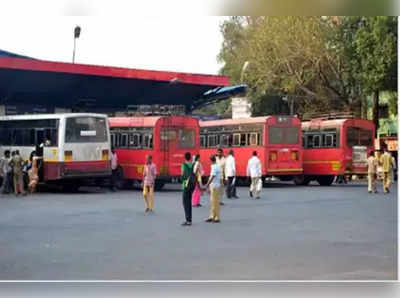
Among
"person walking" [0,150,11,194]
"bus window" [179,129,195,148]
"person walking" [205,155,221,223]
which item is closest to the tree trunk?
"bus window" [179,129,195,148]

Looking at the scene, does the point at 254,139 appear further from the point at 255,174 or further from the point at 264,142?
the point at 255,174

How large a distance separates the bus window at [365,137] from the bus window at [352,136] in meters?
0.18

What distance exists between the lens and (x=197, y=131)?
71.7ft

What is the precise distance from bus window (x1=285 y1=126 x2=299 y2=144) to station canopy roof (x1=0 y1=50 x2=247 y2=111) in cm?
189

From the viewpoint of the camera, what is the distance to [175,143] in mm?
21453

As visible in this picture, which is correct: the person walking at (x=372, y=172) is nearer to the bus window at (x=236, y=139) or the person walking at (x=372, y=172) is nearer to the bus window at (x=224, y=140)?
the bus window at (x=236, y=139)

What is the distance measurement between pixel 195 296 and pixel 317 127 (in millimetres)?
15684

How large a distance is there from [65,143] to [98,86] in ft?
10.6

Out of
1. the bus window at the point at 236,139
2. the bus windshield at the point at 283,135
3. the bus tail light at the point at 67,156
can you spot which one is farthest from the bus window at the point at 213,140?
the bus tail light at the point at 67,156

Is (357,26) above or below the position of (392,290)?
above

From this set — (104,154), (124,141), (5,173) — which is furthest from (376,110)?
(5,173)

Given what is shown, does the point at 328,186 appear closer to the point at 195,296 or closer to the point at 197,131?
the point at 197,131

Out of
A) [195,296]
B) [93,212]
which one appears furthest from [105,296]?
[93,212]

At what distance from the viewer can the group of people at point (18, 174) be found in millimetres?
19453
